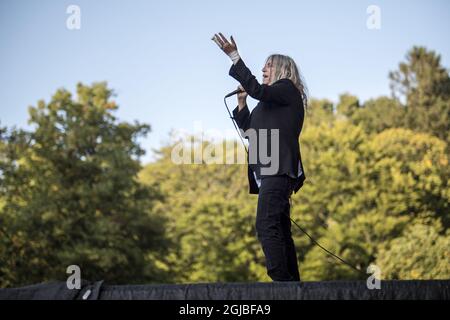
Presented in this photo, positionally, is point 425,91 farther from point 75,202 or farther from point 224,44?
point 224,44

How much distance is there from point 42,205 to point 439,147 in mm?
16914

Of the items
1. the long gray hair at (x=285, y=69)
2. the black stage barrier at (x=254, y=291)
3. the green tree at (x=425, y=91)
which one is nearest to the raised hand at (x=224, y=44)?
the long gray hair at (x=285, y=69)

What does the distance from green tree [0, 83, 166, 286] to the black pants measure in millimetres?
16219

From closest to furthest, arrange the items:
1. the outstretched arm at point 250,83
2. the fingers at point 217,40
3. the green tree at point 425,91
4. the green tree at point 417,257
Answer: the outstretched arm at point 250,83
the fingers at point 217,40
the green tree at point 417,257
the green tree at point 425,91

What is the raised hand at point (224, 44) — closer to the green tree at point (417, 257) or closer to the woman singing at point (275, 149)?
the woman singing at point (275, 149)

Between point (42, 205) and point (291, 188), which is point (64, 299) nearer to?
point (291, 188)

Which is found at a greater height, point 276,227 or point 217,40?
point 217,40

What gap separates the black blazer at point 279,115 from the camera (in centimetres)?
358

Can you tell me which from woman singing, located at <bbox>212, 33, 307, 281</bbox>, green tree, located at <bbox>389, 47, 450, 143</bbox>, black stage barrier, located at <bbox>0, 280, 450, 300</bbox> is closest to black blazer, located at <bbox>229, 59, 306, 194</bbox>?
woman singing, located at <bbox>212, 33, 307, 281</bbox>

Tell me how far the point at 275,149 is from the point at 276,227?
45 cm

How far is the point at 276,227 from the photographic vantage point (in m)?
3.47

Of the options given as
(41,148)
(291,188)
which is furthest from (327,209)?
(291,188)

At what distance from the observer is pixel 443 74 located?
3822cm

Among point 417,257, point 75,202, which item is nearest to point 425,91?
point 417,257
